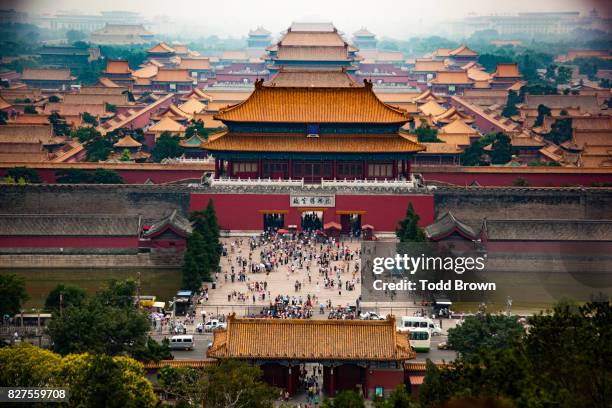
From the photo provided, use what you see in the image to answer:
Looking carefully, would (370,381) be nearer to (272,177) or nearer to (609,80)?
(272,177)

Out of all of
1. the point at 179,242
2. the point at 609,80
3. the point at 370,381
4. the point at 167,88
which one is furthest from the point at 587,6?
the point at 370,381

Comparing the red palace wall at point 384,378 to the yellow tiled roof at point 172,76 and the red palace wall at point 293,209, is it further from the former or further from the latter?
the yellow tiled roof at point 172,76

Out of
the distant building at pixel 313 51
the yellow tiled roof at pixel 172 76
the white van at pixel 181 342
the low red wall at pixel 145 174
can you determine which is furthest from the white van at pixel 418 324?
the yellow tiled roof at pixel 172 76

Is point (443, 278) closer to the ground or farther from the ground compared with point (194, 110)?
closer to the ground

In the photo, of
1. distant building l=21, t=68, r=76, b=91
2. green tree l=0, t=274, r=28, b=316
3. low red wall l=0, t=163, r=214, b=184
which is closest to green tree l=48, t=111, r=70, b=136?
low red wall l=0, t=163, r=214, b=184

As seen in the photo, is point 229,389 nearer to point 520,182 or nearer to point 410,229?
point 410,229

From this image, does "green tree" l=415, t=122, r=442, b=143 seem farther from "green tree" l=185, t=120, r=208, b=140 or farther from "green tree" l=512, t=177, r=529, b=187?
"green tree" l=185, t=120, r=208, b=140
